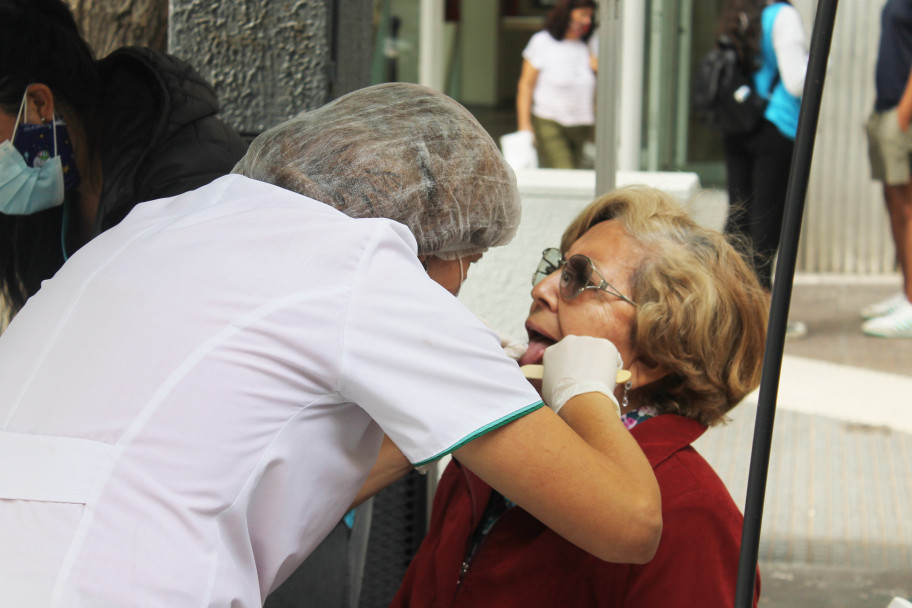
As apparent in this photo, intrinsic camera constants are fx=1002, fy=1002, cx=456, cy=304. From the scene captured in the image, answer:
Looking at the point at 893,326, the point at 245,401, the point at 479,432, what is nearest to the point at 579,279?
the point at 479,432

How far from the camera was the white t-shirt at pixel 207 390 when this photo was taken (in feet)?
3.78

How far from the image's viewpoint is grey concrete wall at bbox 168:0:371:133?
8.59 ft

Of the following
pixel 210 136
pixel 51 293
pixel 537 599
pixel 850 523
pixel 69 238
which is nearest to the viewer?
pixel 51 293

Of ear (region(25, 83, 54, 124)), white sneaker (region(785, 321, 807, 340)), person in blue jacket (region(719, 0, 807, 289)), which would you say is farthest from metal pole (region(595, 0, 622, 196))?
white sneaker (region(785, 321, 807, 340))

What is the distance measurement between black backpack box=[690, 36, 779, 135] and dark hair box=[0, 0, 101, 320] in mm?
3325

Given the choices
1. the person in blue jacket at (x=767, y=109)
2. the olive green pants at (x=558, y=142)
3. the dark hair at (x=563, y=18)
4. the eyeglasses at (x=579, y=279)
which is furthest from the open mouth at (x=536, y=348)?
the dark hair at (x=563, y=18)

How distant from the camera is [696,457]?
5.58ft

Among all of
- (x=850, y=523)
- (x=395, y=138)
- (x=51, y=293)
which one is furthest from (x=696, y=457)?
(x=850, y=523)

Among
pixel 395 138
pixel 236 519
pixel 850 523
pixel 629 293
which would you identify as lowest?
pixel 850 523

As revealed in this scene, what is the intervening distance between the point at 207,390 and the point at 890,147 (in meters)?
4.51

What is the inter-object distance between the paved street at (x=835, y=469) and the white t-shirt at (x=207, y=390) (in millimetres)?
2573

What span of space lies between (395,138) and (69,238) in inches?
48.0

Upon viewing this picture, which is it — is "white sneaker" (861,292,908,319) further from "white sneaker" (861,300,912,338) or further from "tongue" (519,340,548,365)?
"tongue" (519,340,548,365)

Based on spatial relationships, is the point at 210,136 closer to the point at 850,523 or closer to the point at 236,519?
the point at 236,519
